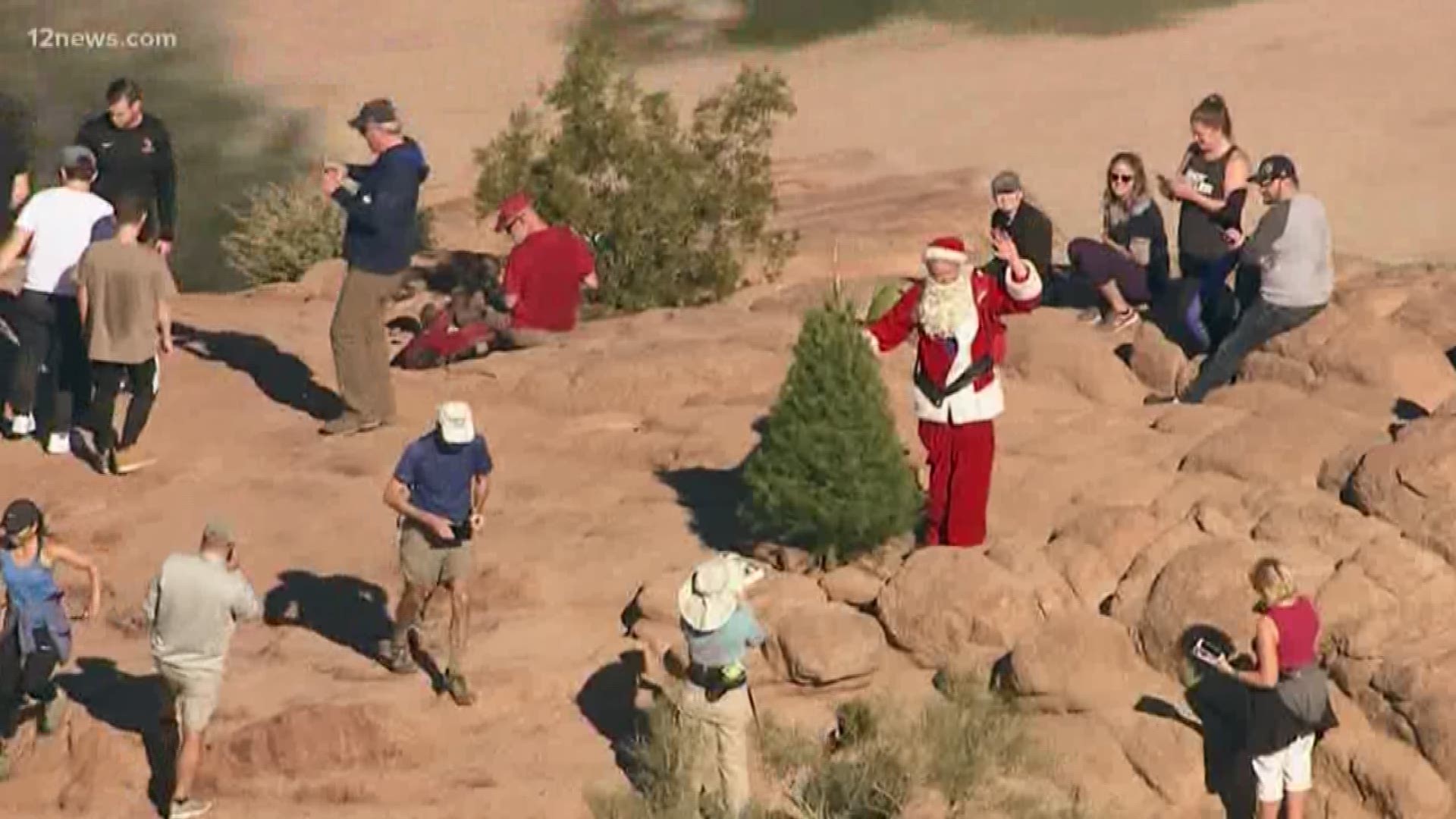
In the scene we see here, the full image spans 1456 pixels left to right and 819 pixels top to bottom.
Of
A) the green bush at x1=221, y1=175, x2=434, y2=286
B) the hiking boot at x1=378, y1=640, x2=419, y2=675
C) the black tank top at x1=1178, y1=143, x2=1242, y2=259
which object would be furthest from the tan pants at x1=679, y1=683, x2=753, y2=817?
the green bush at x1=221, y1=175, x2=434, y2=286

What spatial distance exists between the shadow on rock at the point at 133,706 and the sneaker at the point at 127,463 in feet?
7.05

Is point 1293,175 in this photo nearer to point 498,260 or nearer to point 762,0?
point 498,260

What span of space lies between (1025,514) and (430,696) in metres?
3.03

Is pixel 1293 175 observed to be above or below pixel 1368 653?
above

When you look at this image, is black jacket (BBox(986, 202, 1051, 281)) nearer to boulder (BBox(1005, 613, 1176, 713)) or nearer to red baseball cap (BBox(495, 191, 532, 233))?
red baseball cap (BBox(495, 191, 532, 233))

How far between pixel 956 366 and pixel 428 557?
101 inches

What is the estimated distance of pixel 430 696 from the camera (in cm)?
1307

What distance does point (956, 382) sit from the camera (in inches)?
535

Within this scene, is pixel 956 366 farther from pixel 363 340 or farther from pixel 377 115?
pixel 363 340

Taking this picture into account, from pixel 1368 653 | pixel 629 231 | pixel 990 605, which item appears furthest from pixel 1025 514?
pixel 629 231

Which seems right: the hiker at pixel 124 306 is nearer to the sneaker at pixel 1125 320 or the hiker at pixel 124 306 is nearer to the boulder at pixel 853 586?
the boulder at pixel 853 586

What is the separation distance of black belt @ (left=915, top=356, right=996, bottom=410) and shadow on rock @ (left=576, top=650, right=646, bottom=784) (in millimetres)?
1788

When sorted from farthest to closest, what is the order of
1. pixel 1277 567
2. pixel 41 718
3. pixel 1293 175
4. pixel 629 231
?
pixel 629 231 < pixel 1293 175 < pixel 41 718 < pixel 1277 567

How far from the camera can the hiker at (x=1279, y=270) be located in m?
15.4
